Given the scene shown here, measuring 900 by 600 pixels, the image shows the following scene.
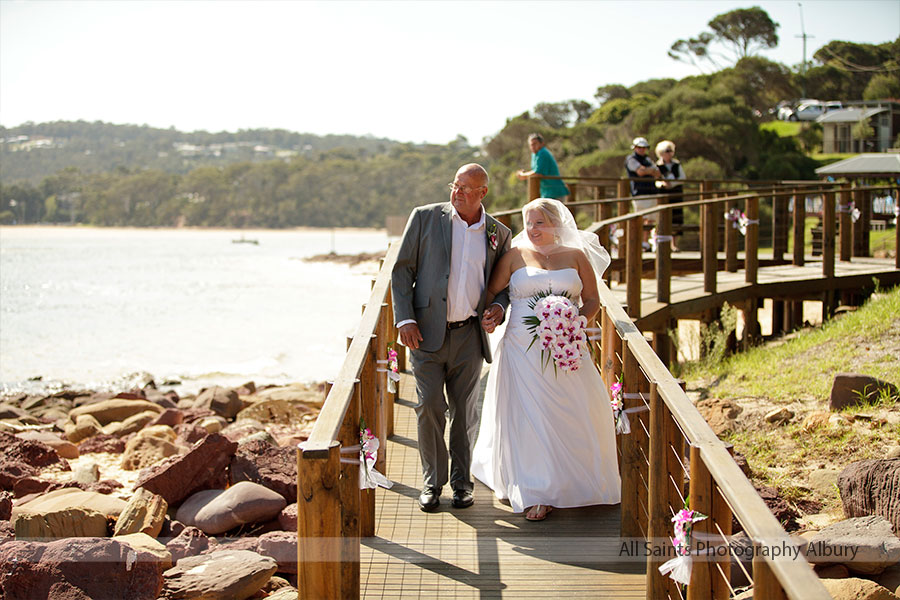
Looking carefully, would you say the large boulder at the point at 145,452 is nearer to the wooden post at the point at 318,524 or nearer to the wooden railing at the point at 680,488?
the wooden railing at the point at 680,488

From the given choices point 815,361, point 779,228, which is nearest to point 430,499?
point 815,361

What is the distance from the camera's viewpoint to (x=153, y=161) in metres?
183

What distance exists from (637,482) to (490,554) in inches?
34.1

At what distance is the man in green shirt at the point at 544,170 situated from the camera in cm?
1330

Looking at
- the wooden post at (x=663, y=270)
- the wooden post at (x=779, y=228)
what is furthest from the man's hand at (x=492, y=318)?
the wooden post at (x=779, y=228)

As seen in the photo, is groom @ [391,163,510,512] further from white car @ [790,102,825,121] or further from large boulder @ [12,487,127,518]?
white car @ [790,102,825,121]

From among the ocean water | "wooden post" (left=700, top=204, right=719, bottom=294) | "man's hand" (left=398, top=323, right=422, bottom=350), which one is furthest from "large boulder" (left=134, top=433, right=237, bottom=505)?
the ocean water

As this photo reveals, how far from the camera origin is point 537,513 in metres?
5.54

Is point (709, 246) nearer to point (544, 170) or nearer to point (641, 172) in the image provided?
point (641, 172)

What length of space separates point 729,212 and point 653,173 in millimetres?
1351

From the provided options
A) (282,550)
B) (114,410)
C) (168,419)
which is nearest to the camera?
(282,550)

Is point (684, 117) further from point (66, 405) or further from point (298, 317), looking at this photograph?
point (66, 405)

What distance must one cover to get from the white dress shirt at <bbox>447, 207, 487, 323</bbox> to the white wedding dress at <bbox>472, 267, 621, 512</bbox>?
297mm

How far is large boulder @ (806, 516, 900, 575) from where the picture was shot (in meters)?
5.17
